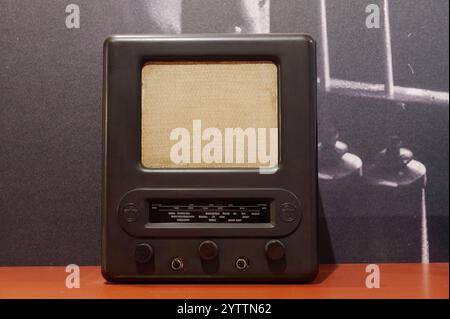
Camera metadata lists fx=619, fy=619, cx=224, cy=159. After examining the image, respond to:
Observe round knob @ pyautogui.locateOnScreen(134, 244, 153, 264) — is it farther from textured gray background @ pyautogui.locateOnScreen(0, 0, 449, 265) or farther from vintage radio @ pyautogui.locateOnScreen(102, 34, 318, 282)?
textured gray background @ pyautogui.locateOnScreen(0, 0, 449, 265)

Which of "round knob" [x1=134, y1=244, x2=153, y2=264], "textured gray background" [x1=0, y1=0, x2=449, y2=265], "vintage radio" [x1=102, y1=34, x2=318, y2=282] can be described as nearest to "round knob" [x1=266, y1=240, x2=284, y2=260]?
"vintage radio" [x1=102, y1=34, x2=318, y2=282]

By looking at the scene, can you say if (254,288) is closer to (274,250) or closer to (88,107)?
(274,250)

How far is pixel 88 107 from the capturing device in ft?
3.73

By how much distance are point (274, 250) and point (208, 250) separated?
0.29 feet

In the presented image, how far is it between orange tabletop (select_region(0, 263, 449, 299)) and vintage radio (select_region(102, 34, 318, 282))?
0.08 feet

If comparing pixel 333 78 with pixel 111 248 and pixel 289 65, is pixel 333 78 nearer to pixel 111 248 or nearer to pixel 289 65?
pixel 289 65

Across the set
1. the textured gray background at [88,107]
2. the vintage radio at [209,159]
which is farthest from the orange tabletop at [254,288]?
the textured gray background at [88,107]

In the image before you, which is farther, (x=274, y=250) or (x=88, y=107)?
(x=88, y=107)

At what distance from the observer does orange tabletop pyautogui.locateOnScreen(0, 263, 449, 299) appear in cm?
76

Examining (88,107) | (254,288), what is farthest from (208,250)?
(88,107)

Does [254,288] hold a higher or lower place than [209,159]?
lower

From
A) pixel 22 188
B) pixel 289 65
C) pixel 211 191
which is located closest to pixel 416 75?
pixel 289 65

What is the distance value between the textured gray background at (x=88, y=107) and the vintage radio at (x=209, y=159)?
283mm

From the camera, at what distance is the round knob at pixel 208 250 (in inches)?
32.9
